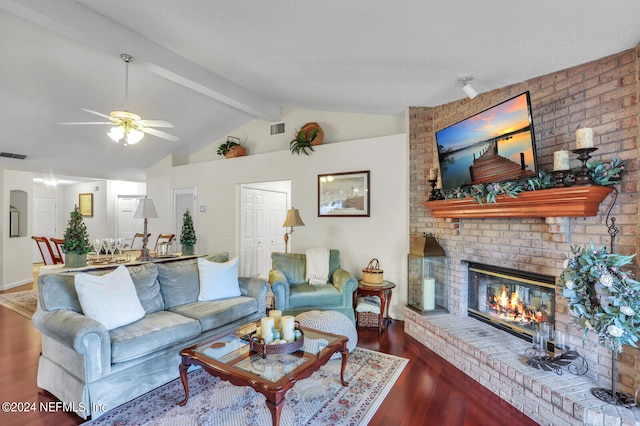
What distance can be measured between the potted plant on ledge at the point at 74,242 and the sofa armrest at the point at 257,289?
193 cm

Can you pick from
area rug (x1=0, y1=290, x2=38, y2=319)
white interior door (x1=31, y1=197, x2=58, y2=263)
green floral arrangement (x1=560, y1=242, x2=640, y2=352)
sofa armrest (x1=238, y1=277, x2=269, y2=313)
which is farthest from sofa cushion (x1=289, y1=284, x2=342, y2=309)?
white interior door (x1=31, y1=197, x2=58, y2=263)

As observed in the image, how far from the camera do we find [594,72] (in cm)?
231

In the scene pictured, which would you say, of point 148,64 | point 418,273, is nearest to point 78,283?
point 148,64

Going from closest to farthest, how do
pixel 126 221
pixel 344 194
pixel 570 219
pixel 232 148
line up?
pixel 570 219 < pixel 344 194 < pixel 232 148 < pixel 126 221

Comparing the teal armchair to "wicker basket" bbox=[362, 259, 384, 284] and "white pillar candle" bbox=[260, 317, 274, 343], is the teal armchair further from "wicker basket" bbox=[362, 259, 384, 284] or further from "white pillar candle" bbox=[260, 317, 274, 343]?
"white pillar candle" bbox=[260, 317, 274, 343]

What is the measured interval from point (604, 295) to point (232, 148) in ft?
17.9

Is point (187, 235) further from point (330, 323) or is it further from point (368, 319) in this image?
point (330, 323)

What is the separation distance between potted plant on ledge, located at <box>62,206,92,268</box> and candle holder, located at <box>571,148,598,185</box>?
4.77m

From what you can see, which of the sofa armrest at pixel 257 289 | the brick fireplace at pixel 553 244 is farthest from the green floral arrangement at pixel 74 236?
the brick fireplace at pixel 553 244

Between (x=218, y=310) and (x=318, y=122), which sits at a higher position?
(x=318, y=122)

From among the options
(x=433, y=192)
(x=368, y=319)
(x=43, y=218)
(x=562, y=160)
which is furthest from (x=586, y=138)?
(x=43, y=218)

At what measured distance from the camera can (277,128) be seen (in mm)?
5617

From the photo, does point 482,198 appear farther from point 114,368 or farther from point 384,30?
point 114,368

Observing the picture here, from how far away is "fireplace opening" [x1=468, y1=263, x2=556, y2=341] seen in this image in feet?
8.88
